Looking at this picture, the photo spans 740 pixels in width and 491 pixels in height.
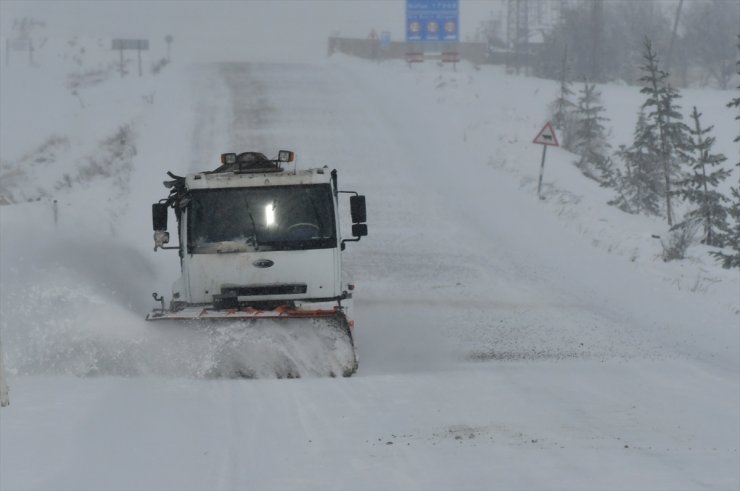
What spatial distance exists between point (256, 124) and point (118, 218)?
38.9ft

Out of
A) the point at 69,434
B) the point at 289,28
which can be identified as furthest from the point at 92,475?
the point at 289,28

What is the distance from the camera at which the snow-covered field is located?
7312 mm

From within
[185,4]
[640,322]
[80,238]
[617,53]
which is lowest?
[640,322]

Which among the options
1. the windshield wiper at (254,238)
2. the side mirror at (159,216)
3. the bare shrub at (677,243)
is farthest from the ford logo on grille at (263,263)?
the bare shrub at (677,243)

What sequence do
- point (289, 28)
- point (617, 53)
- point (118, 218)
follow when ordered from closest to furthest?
point (118, 218)
point (617, 53)
point (289, 28)

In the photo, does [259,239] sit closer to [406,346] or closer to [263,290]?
[263,290]

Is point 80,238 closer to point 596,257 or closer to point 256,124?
point 596,257

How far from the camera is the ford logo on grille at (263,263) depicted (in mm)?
11109

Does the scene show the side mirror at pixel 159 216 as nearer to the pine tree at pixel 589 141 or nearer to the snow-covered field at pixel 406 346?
the snow-covered field at pixel 406 346

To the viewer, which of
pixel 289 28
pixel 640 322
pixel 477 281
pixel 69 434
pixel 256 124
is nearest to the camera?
pixel 69 434

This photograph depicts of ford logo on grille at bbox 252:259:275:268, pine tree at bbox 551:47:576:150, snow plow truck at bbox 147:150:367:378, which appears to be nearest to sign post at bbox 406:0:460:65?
pine tree at bbox 551:47:576:150

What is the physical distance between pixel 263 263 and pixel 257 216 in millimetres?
541

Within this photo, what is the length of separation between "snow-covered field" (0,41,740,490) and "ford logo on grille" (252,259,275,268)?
137cm

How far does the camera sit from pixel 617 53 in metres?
86.1
